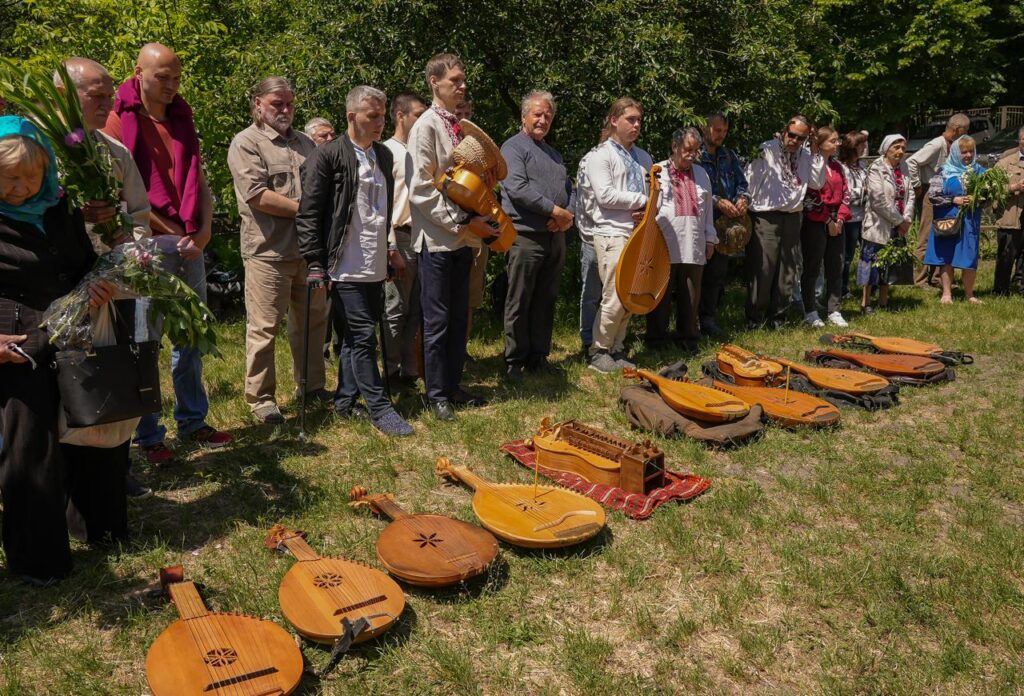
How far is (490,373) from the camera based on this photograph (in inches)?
287

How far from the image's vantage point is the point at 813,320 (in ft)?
29.7

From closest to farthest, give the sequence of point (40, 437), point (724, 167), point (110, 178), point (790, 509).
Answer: point (40, 437) < point (110, 178) < point (790, 509) < point (724, 167)

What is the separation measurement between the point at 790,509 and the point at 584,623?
5.16 ft

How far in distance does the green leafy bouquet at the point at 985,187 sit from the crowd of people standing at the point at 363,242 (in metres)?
1.68

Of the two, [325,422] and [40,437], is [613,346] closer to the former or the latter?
[325,422]

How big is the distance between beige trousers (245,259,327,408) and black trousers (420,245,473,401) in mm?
793

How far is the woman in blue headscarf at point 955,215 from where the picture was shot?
33.1ft

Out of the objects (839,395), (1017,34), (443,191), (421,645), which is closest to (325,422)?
(443,191)

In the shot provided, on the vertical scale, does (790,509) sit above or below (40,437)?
below

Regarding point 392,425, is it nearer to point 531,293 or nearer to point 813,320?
point 531,293

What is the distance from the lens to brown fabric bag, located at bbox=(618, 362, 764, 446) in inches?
217

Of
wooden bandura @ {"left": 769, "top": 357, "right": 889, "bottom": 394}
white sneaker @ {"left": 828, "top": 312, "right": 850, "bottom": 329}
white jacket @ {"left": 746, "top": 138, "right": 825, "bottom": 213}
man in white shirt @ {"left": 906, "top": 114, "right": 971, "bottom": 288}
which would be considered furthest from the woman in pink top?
wooden bandura @ {"left": 769, "top": 357, "right": 889, "bottom": 394}

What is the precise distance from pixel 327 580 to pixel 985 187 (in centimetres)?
A: 925

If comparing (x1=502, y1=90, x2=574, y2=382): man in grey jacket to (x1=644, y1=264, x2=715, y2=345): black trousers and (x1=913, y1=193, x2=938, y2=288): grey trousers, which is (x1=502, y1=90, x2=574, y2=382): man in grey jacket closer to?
(x1=644, y1=264, x2=715, y2=345): black trousers
